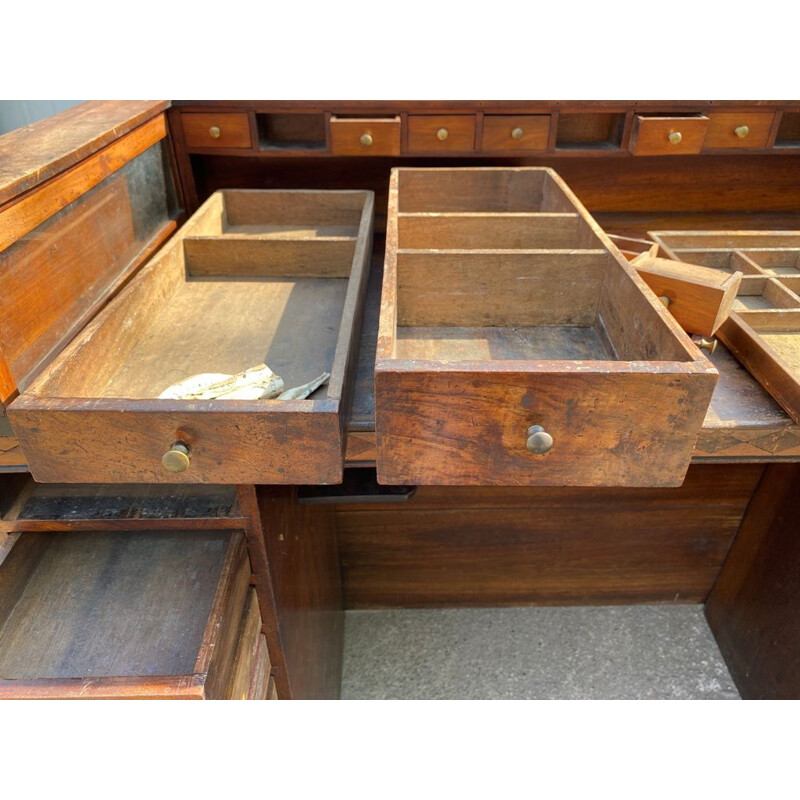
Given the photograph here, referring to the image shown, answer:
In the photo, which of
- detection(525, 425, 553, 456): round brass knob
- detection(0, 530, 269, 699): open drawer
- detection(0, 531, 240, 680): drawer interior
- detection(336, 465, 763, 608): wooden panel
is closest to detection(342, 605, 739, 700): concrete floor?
detection(336, 465, 763, 608): wooden panel

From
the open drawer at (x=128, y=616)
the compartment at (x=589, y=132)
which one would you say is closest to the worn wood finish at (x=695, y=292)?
the compartment at (x=589, y=132)

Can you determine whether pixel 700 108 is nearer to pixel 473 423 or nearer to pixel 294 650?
pixel 473 423

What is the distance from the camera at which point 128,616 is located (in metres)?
0.90

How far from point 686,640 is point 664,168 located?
1.26 m

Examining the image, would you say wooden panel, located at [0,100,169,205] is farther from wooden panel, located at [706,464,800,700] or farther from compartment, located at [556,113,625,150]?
wooden panel, located at [706,464,800,700]

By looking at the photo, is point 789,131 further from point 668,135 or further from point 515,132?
point 515,132

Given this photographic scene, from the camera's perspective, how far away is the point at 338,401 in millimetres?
775

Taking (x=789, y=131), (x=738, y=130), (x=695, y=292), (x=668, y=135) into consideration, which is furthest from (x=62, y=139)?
(x=789, y=131)

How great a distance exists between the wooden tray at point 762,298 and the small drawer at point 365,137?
655 millimetres

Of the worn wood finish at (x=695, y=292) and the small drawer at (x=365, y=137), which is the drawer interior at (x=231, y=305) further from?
the worn wood finish at (x=695, y=292)

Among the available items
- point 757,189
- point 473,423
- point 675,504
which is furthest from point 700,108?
point 473,423

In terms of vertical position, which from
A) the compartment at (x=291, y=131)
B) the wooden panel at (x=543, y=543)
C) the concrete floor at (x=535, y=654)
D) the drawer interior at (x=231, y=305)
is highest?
the compartment at (x=291, y=131)

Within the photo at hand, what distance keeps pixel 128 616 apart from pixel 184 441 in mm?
310

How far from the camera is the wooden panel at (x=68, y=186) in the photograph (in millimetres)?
863
